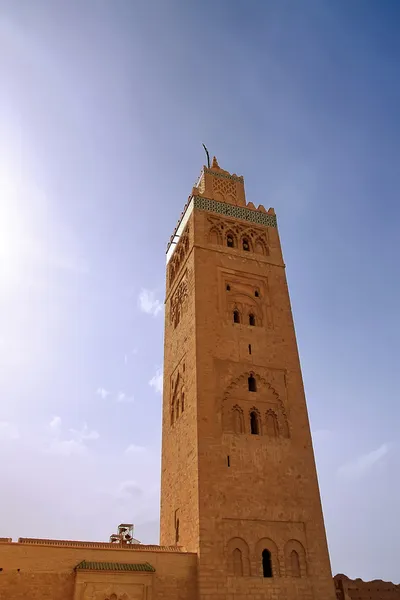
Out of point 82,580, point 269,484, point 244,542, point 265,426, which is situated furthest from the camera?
point 265,426

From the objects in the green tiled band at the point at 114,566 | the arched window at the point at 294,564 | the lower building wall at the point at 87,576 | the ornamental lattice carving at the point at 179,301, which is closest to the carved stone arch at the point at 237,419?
the arched window at the point at 294,564

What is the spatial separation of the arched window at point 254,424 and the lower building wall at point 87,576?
12.7 ft

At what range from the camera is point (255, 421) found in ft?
49.9

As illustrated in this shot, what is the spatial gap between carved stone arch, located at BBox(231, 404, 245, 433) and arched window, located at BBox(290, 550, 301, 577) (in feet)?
→ 11.2

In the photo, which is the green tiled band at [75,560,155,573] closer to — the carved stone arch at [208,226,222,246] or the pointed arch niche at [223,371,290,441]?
the pointed arch niche at [223,371,290,441]

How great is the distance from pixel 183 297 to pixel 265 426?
567cm

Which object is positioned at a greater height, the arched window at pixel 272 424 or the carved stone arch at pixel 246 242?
the carved stone arch at pixel 246 242

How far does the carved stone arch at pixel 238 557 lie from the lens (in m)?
12.7

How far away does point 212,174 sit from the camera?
21.5m

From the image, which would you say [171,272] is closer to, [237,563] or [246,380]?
[246,380]

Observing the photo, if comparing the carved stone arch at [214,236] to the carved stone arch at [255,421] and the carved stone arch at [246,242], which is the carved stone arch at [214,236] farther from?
the carved stone arch at [255,421]

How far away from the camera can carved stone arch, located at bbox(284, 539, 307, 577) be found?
1319cm

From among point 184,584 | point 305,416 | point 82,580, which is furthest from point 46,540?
point 305,416

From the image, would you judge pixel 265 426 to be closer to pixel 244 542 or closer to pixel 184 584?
pixel 244 542
